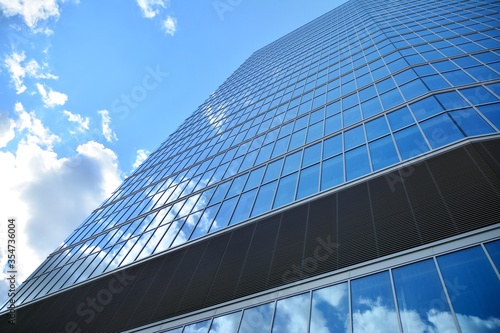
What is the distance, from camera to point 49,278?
23766mm

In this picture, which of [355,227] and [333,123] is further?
[333,123]

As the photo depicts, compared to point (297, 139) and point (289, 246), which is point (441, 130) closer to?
point (289, 246)

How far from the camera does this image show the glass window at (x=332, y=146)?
1570 centimetres

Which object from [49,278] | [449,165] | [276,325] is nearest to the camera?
[276,325]

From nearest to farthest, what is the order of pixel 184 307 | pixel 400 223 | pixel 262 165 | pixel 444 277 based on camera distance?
pixel 444 277 → pixel 400 223 → pixel 184 307 → pixel 262 165

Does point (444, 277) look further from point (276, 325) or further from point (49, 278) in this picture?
point (49, 278)

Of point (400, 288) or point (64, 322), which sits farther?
point (64, 322)

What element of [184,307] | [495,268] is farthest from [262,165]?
[495,268]

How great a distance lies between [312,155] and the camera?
658 inches

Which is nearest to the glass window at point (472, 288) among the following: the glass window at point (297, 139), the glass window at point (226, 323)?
the glass window at point (226, 323)

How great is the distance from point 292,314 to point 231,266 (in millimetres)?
4171

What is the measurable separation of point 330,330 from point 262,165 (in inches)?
468

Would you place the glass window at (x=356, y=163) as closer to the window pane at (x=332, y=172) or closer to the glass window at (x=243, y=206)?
the window pane at (x=332, y=172)

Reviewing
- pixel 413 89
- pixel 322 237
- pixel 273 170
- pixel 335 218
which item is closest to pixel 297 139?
pixel 273 170
